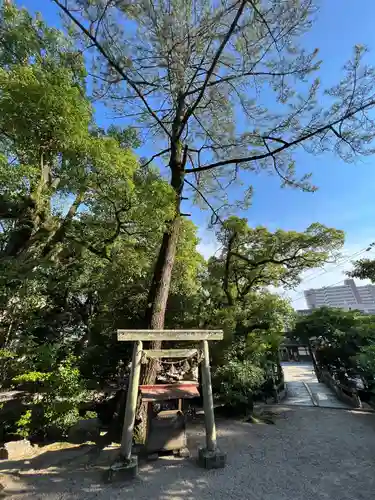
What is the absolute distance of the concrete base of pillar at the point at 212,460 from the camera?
Result: 3.43m

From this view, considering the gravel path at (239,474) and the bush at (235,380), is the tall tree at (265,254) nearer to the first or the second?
the bush at (235,380)

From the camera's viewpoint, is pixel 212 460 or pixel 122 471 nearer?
pixel 122 471

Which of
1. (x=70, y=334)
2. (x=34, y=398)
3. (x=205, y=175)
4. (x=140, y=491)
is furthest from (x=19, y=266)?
(x=70, y=334)

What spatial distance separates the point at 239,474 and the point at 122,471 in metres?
1.59

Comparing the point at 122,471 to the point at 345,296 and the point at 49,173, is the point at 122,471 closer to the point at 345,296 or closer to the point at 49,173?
the point at 49,173

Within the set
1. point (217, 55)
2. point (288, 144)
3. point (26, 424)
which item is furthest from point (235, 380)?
point (217, 55)

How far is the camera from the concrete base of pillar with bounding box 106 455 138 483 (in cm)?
311

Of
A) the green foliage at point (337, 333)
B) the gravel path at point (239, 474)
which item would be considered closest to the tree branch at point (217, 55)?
the gravel path at point (239, 474)

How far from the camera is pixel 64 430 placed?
5.04m

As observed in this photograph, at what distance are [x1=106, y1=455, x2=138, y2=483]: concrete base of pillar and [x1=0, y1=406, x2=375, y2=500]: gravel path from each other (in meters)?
0.09

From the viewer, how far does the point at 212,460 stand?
3.45 meters

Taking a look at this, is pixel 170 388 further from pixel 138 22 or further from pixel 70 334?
pixel 70 334

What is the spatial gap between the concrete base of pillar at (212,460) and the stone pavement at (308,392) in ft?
19.1

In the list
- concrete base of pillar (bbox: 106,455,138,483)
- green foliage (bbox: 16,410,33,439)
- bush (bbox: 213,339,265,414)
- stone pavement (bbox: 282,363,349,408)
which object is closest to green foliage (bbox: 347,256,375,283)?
stone pavement (bbox: 282,363,349,408)
